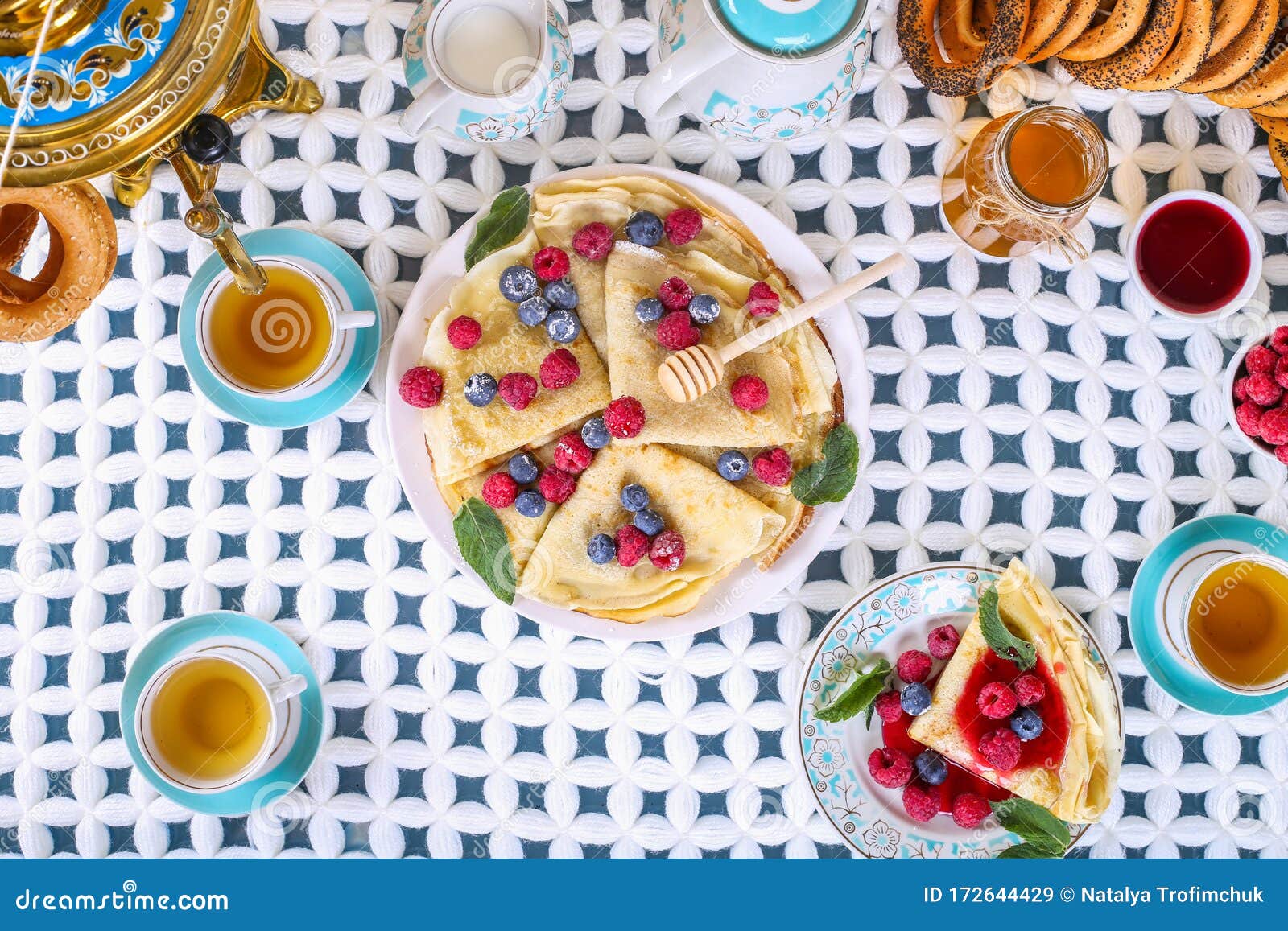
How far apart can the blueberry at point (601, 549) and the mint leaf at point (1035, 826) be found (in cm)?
88

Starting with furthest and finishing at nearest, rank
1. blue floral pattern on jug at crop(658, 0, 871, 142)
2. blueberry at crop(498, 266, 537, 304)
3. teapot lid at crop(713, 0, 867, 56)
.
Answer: blueberry at crop(498, 266, 537, 304), blue floral pattern on jug at crop(658, 0, 871, 142), teapot lid at crop(713, 0, 867, 56)

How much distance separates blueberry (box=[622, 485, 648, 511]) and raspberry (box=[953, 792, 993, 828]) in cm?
82

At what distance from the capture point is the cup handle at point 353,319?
5.42ft

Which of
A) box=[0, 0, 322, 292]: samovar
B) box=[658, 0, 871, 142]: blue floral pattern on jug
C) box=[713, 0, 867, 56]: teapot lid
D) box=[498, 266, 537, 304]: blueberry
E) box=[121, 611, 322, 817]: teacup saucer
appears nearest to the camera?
box=[0, 0, 322, 292]: samovar

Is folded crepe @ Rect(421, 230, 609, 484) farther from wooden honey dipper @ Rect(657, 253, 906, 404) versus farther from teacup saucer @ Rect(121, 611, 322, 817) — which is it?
→ teacup saucer @ Rect(121, 611, 322, 817)

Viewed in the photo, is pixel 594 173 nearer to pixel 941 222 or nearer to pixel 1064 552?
pixel 941 222

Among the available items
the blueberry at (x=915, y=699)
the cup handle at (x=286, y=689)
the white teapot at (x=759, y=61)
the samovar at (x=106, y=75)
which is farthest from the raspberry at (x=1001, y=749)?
the samovar at (x=106, y=75)

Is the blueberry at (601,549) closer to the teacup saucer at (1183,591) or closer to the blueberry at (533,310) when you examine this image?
the blueberry at (533,310)

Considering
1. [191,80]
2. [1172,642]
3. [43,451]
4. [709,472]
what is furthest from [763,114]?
[43,451]

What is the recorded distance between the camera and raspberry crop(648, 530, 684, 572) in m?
1.66

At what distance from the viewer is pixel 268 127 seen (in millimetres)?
1836

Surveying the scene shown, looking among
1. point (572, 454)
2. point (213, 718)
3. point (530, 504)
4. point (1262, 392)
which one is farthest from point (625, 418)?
point (1262, 392)

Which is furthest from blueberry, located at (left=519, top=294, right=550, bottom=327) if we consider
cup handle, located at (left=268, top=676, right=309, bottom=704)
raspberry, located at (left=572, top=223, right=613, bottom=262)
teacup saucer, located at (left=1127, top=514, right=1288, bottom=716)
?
teacup saucer, located at (left=1127, top=514, right=1288, bottom=716)

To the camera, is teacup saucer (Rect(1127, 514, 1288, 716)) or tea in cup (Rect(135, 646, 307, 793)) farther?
teacup saucer (Rect(1127, 514, 1288, 716))
